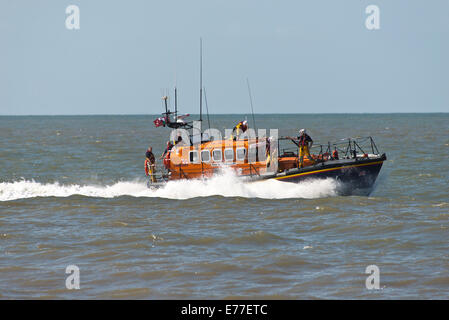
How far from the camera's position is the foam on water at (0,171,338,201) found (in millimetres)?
19906

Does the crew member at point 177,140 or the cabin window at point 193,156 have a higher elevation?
the crew member at point 177,140

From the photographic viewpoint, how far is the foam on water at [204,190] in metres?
19.9

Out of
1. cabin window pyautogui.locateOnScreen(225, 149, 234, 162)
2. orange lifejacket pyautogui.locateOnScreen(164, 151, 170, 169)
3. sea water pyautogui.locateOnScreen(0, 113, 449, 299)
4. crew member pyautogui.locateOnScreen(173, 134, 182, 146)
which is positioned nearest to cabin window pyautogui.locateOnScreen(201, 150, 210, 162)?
cabin window pyautogui.locateOnScreen(225, 149, 234, 162)

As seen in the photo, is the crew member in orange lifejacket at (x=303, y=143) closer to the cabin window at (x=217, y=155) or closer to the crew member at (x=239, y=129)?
the crew member at (x=239, y=129)

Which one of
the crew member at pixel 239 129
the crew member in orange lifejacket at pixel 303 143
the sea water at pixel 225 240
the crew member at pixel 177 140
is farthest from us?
the crew member at pixel 177 140

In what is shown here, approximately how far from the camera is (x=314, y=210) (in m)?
18.2

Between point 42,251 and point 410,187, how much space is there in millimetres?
14989

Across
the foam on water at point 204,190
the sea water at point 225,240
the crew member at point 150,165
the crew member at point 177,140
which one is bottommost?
the sea water at point 225,240

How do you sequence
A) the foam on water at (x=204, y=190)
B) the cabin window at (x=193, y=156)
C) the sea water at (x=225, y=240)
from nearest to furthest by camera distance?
the sea water at (x=225, y=240) → the foam on water at (x=204, y=190) → the cabin window at (x=193, y=156)

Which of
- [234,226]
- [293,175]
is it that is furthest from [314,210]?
[234,226]

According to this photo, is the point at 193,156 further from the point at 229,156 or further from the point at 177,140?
the point at 229,156

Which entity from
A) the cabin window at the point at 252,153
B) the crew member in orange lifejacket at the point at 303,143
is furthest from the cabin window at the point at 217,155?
the crew member in orange lifejacket at the point at 303,143
